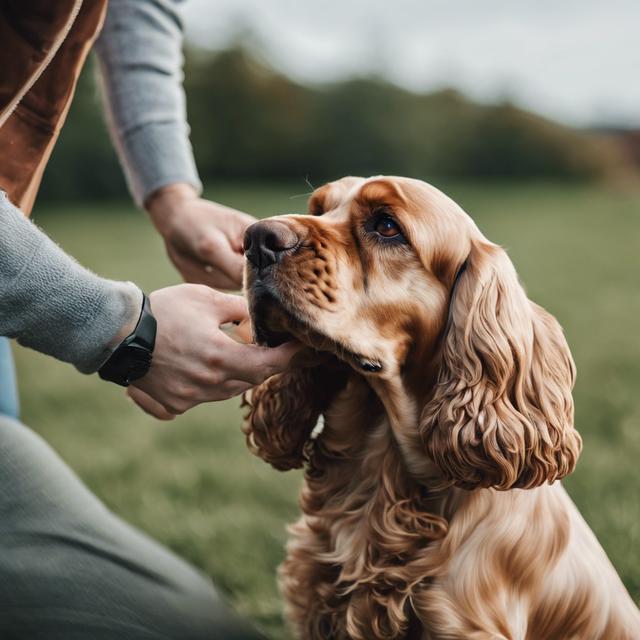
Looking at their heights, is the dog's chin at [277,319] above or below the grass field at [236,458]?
above

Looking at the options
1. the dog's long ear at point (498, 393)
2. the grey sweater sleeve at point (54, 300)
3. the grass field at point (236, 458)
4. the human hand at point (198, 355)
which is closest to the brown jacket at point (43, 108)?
the grey sweater sleeve at point (54, 300)

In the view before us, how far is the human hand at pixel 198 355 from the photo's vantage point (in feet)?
6.20

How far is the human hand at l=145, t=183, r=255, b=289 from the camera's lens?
242 centimetres

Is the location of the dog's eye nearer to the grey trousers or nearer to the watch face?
the watch face

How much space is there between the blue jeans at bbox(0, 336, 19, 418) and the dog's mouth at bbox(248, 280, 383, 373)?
88 centimetres

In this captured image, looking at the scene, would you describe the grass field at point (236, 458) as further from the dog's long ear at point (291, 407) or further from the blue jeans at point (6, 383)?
the blue jeans at point (6, 383)

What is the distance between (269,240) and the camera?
187 cm

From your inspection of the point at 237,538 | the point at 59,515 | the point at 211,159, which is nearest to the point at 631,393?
the point at 237,538

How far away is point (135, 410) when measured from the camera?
510cm

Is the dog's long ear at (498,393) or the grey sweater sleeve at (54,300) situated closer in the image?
the grey sweater sleeve at (54,300)

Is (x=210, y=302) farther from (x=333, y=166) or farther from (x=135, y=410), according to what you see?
(x=333, y=166)

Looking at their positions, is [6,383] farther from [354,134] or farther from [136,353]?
[354,134]

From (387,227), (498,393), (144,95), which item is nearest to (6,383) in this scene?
(144,95)

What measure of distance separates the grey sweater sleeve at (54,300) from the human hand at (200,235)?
22.1 inches
